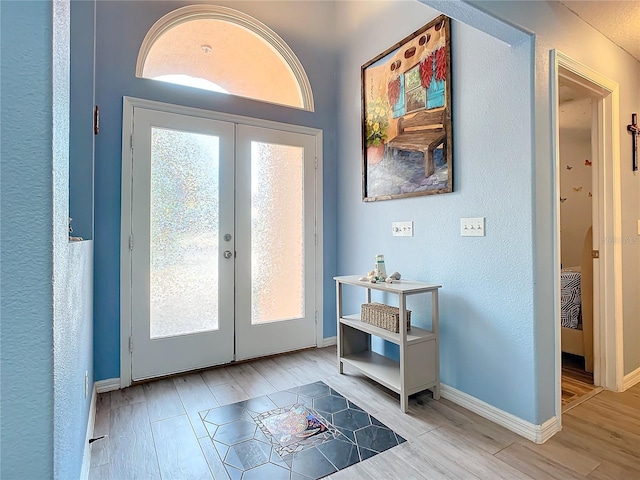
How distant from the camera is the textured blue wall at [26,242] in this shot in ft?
2.13

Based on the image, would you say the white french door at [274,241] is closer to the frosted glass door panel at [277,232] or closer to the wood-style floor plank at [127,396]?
the frosted glass door panel at [277,232]

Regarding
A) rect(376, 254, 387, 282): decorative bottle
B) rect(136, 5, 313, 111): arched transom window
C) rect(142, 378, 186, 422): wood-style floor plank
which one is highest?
rect(136, 5, 313, 111): arched transom window

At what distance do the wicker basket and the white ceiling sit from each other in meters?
2.14

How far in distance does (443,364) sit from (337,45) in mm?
3209

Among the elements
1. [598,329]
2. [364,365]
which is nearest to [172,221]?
[364,365]

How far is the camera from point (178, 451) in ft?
5.68

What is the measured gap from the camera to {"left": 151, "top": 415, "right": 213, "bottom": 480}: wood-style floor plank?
62.1 inches

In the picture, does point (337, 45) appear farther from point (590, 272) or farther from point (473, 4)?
point (590, 272)

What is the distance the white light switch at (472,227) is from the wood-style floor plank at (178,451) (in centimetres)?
196

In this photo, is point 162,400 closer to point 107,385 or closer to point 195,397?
point 195,397

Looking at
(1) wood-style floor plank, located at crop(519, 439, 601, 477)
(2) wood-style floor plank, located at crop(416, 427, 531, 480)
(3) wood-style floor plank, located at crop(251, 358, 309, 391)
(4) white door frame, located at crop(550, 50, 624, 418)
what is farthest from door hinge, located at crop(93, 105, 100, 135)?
(4) white door frame, located at crop(550, 50, 624, 418)

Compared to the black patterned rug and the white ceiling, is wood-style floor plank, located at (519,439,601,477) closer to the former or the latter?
the black patterned rug

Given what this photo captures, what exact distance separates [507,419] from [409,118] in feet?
6.97

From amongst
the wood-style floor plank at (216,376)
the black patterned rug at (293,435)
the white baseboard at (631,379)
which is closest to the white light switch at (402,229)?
the black patterned rug at (293,435)
